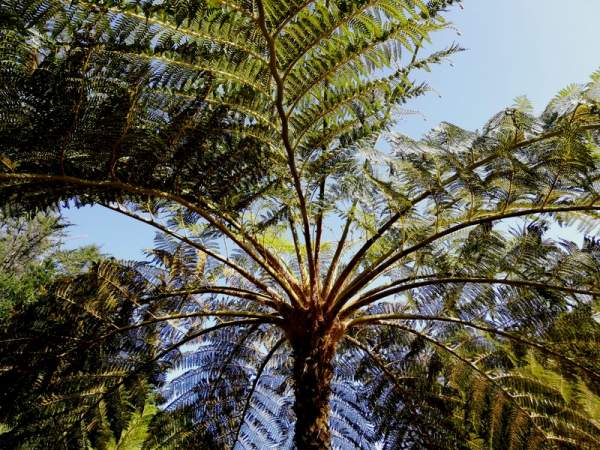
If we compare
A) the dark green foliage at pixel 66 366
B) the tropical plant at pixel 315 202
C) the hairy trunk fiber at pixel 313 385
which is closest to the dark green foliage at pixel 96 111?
the tropical plant at pixel 315 202

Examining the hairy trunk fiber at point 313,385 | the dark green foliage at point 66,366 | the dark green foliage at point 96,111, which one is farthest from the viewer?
the dark green foliage at point 66,366

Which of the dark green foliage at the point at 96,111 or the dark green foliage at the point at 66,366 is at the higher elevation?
the dark green foliage at the point at 96,111

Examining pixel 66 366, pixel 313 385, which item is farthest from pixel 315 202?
pixel 66 366

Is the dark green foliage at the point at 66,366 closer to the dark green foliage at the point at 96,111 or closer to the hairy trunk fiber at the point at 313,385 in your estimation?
the dark green foliage at the point at 96,111

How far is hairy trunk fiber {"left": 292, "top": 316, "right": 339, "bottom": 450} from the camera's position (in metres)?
1.98

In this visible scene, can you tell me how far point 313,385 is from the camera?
2061mm

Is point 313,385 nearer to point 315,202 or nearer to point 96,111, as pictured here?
point 315,202

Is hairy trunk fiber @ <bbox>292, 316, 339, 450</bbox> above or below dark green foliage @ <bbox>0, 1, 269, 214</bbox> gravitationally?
below

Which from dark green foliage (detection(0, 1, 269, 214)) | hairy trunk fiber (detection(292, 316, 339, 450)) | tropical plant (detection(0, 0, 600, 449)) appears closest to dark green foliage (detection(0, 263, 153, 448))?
tropical plant (detection(0, 0, 600, 449))

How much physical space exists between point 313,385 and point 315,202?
92 cm

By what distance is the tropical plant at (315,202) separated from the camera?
159 centimetres

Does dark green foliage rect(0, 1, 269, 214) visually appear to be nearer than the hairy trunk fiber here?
Yes

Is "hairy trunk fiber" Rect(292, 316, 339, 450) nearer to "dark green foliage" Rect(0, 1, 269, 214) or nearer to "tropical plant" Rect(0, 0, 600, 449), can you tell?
"tropical plant" Rect(0, 0, 600, 449)

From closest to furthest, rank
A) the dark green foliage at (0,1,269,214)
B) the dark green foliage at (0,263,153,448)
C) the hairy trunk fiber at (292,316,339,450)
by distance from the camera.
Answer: the dark green foliage at (0,1,269,214), the hairy trunk fiber at (292,316,339,450), the dark green foliage at (0,263,153,448)
